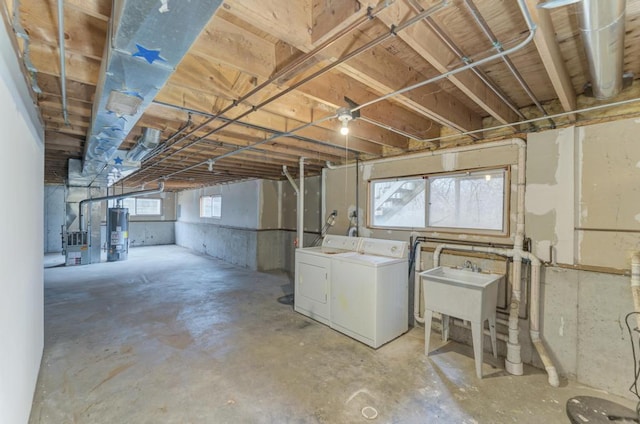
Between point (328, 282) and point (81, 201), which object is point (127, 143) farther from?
point (81, 201)

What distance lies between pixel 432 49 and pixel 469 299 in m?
2.00

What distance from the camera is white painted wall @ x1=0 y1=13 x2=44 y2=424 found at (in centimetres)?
128

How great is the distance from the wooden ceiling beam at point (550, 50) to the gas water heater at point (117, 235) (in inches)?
355

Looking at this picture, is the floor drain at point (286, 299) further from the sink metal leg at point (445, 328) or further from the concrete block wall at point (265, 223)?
the sink metal leg at point (445, 328)

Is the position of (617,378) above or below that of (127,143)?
below

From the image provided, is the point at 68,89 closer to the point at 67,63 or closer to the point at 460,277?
the point at 67,63

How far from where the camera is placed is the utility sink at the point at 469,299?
7.88ft

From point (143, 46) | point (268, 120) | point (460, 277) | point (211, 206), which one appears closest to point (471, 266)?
point (460, 277)

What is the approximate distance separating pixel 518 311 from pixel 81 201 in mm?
8606

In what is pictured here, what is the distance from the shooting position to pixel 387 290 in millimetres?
3064

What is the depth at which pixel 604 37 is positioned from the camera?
49.3 inches

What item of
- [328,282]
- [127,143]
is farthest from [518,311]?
[127,143]

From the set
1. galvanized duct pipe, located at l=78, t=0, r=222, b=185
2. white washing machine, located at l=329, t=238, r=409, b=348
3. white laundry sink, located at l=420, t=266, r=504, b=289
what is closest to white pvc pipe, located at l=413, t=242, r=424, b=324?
white washing machine, located at l=329, t=238, r=409, b=348

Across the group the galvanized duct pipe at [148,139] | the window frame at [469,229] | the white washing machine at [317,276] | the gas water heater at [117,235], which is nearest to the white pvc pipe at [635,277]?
the window frame at [469,229]
